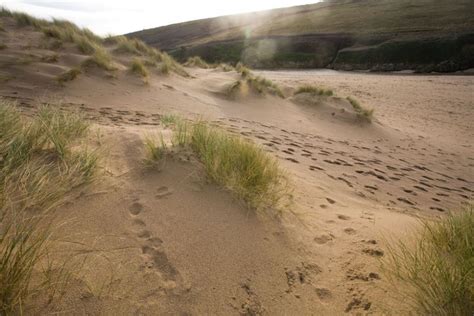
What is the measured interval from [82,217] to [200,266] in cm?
82

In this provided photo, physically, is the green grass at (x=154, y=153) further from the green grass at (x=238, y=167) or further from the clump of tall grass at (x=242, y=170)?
the clump of tall grass at (x=242, y=170)

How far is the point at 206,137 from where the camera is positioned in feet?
9.08

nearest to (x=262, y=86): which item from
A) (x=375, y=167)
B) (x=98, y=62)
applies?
(x=98, y=62)

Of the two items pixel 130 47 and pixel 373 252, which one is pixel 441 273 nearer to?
pixel 373 252

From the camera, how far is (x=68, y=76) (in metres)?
6.49

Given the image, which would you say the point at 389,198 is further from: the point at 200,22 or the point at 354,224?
the point at 200,22

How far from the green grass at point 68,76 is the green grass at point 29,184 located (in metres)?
4.12

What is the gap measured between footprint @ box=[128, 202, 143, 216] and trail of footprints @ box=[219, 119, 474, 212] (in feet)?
8.49

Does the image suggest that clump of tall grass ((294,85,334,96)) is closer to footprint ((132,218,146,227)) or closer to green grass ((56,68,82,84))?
green grass ((56,68,82,84))

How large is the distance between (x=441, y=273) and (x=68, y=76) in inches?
287

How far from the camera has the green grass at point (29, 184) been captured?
1.29m

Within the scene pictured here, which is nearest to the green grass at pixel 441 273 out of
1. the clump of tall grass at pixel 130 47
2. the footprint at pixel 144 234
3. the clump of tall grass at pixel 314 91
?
the footprint at pixel 144 234

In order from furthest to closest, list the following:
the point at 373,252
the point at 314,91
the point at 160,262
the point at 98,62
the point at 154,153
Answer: the point at 314,91
the point at 98,62
the point at 154,153
the point at 373,252
the point at 160,262

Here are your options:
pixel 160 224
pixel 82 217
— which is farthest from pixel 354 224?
pixel 82 217
